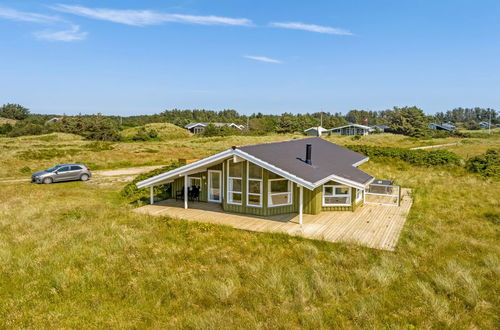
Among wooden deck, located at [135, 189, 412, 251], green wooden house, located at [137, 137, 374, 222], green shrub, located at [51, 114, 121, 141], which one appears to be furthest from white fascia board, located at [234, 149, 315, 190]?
green shrub, located at [51, 114, 121, 141]

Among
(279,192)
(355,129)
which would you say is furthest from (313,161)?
(355,129)

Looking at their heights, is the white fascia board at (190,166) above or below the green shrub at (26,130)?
below

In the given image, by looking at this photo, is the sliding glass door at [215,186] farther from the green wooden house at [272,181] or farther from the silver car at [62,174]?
the silver car at [62,174]

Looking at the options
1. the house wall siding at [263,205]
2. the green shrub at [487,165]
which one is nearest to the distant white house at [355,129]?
the green shrub at [487,165]

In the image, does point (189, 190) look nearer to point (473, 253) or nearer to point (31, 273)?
point (31, 273)

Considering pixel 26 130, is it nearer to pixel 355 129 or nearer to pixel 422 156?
pixel 422 156

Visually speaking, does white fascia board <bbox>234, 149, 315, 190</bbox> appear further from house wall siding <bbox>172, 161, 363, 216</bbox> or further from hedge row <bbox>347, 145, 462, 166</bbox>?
hedge row <bbox>347, 145, 462, 166</bbox>
